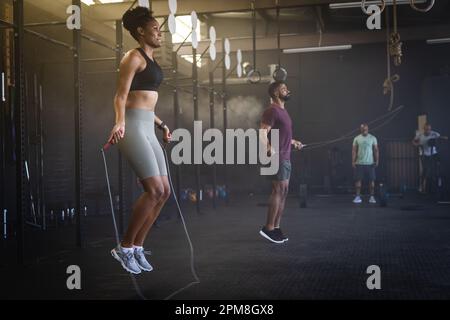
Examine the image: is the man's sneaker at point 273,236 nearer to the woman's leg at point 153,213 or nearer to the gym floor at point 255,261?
the gym floor at point 255,261

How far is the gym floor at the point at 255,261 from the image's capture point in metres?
3.32

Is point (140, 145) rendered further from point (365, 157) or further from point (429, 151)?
point (429, 151)

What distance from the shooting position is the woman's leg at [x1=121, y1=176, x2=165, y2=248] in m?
3.45

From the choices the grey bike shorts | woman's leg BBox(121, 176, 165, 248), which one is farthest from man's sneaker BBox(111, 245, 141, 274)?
the grey bike shorts

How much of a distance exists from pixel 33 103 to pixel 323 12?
313 inches

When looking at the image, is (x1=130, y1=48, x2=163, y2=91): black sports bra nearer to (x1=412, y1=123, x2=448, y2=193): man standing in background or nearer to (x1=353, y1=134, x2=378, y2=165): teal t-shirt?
(x1=353, y1=134, x2=378, y2=165): teal t-shirt

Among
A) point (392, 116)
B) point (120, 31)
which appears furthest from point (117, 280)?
point (392, 116)

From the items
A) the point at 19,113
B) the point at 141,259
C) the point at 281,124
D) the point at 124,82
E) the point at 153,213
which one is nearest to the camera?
the point at 124,82

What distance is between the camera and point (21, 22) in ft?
14.1

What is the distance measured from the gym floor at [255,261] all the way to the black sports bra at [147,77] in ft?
4.46

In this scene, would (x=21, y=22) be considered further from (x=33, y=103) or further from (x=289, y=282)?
(x=33, y=103)

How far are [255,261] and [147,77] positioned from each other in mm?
1855

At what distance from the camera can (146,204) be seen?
136 inches

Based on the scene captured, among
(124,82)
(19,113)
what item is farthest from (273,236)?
(19,113)
